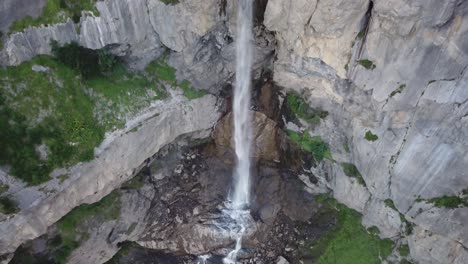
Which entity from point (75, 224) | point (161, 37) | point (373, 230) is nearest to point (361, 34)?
point (161, 37)

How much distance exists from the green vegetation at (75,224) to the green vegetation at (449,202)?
19.1 metres

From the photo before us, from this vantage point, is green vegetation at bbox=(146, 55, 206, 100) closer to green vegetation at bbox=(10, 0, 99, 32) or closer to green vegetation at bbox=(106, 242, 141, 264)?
green vegetation at bbox=(10, 0, 99, 32)

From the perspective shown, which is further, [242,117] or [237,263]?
[242,117]

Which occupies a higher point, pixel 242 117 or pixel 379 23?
pixel 379 23

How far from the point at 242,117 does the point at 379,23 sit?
496 inches

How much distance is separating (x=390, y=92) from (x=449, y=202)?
6.73m

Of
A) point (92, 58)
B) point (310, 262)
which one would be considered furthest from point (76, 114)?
point (310, 262)

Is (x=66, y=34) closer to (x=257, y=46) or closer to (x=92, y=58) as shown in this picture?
(x=92, y=58)

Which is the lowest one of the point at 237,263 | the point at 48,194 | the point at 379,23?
the point at 237,263

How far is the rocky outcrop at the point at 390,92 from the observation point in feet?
63.0

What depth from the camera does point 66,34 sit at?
2383 cm

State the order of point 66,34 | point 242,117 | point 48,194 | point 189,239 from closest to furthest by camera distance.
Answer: point 48,194
point 66,34
point 189,239
point 242,117

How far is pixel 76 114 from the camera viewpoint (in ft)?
78.5

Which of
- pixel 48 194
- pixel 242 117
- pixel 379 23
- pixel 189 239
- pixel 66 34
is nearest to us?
Answer: pixel 379 23
